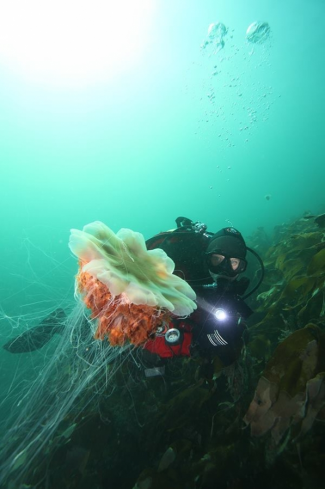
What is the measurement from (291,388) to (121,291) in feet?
6.35

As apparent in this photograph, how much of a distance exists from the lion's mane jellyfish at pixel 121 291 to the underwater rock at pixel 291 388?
3.96ft

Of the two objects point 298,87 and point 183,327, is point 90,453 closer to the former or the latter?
point 183,327

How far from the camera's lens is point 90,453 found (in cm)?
295

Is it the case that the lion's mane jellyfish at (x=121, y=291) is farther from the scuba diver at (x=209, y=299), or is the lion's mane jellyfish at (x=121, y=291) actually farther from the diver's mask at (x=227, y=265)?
the diver's mask at (x=227, y=265)

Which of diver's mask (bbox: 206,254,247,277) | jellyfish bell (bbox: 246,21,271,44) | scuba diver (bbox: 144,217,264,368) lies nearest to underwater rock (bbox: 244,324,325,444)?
scuba diver (bbox: 144,217,264,368)

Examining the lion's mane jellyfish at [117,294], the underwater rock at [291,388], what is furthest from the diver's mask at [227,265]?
the lion's mane jellyfish at [117,294]

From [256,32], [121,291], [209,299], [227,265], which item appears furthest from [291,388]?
[256,32]

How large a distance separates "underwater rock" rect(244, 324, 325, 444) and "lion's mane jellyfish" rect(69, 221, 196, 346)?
121cm

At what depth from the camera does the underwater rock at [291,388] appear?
6.64 ft

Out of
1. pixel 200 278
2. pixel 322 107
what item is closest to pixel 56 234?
pixel 322 107

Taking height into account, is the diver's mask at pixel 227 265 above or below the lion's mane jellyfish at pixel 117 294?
below

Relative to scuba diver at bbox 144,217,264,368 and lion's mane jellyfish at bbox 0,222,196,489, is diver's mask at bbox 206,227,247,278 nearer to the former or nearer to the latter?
scuba diver at bbox 144,217,264,368

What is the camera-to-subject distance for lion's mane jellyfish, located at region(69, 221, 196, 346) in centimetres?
169

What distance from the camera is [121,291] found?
168cm
